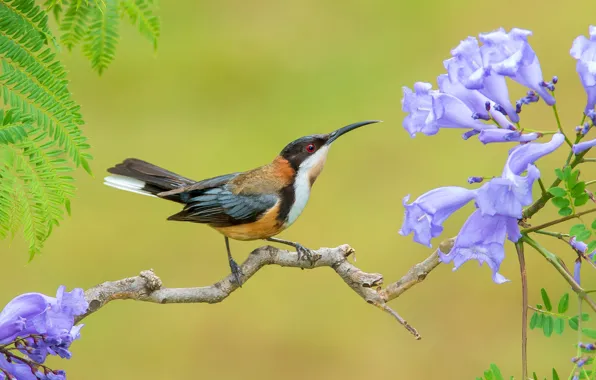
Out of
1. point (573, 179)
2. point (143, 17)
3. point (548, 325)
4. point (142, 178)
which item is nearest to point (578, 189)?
point (573, 179)

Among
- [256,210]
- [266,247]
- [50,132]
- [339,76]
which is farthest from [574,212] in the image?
[339,76]

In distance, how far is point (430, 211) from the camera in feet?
5.26

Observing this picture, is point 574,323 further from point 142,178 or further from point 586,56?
point 142,178

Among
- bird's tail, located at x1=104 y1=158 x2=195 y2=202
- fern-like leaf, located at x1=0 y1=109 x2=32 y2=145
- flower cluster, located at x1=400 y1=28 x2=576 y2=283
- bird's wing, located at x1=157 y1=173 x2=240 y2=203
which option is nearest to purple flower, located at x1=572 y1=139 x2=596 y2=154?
flower cluster, located at x1=400 y1=28 x2=576 y2=283

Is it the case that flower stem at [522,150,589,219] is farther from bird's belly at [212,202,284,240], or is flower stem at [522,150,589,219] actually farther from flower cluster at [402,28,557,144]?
bird's belly at [212,202,284,240]

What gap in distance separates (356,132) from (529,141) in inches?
304

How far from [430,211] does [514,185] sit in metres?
0.20

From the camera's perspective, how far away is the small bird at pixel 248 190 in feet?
8.94

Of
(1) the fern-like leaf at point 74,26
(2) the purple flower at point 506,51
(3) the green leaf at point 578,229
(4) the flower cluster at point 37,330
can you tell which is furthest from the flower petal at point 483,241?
(1) the fern-like leaf at point 74,26

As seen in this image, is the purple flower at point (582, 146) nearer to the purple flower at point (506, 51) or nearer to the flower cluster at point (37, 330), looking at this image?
the purple flower at point (506, 51)

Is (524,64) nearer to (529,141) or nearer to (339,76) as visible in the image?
(529,141)

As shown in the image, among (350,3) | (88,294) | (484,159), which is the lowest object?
(88,294)

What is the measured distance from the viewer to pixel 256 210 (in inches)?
107

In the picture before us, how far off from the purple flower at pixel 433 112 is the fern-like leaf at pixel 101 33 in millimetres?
884
